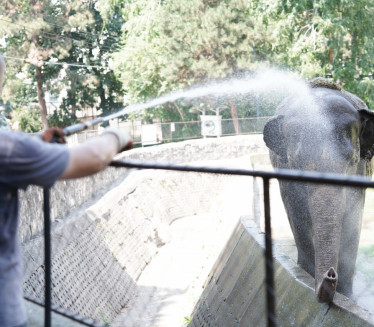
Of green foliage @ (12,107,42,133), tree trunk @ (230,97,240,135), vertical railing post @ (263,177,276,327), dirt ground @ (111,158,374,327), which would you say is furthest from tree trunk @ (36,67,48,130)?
vertical railing post @ (263,177,276,327)

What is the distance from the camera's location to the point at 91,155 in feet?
5.84

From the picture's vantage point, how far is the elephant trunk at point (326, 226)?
4.42 meters

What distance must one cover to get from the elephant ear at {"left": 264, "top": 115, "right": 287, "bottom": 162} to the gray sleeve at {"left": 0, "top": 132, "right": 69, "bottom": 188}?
15.4 ft

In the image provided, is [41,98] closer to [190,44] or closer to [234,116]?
[190,44]

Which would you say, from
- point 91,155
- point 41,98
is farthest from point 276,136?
point 41,98

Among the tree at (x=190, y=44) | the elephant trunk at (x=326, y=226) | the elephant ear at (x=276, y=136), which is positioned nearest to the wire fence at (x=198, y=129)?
the tree at (x=190, y=44)

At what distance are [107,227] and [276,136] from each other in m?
7.11

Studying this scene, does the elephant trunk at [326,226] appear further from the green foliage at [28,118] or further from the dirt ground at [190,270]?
the green foliage at [28,118]

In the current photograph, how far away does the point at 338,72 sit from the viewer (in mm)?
20188

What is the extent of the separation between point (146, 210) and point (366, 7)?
1148cm

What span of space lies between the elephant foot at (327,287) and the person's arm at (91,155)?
99.5 inches

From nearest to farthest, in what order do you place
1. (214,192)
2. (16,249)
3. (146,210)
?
(16,249) < (146,210) < (214,192)

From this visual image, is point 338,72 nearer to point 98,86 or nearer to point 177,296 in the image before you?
point 177,296

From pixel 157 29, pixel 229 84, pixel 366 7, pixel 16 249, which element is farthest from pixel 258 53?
pixel 16 249
